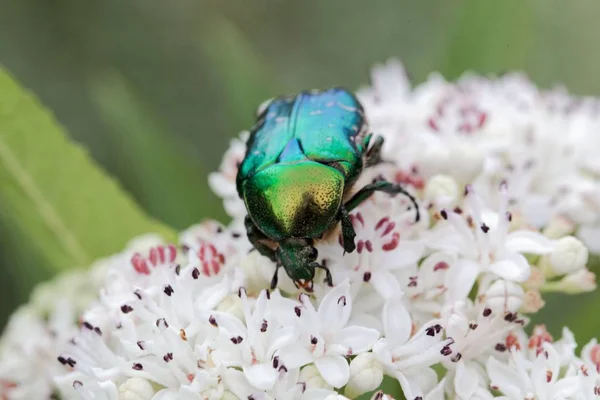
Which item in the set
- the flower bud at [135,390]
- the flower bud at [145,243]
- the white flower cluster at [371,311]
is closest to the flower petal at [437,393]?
the white flower cluster at [371,311]

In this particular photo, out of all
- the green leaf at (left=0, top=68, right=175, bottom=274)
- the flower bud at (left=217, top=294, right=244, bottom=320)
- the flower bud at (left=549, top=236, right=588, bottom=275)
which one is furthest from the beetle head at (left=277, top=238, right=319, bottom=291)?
the green leaf at (left=0, top=68, right=175, bottom=274)

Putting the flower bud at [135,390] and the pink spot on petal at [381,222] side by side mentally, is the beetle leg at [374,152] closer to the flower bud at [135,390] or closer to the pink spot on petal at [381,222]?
the pink spot on petal at [381,222]

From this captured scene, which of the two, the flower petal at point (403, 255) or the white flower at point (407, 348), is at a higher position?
the flower petal at point (403, 255)

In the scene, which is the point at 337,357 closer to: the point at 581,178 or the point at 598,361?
the point at 598,361

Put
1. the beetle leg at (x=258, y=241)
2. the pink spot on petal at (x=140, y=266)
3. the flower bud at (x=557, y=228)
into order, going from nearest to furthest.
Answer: the beetle leg at (x=258, y=241)
the pink spot on petal at (x=140, y=266)
the flower bud at (x=557, y=228)

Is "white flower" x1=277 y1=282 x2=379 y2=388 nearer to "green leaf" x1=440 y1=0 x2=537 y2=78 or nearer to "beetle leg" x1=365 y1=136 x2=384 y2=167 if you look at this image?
"beetle leg" x1=365 y1=136 x2=384 y2=167

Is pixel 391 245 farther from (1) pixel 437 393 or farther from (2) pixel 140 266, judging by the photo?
(2) pixel 140 266
